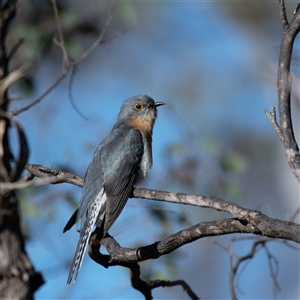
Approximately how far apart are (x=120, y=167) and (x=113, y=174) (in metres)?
0.14

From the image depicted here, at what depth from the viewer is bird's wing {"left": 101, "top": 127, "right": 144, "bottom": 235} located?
18.1ft

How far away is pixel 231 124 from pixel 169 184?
9566 millimetres

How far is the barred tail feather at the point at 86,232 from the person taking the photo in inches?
182

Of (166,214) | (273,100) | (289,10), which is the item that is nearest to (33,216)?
(166,214)

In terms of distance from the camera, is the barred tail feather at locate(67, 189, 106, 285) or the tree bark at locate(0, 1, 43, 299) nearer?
the tree bark at locate(0, 1, 43, 299)

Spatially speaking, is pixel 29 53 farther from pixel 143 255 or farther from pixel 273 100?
pixel 273 100

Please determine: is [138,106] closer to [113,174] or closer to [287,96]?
[113,174]

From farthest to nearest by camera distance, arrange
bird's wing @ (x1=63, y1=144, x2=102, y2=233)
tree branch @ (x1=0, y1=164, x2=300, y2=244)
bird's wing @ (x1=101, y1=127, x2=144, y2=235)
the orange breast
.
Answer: the orange breast < bird's wing @ (x1=101, y1=127, x2=144, y2=235) < bird's wing @ (x1=63, y1=144, x2=102, y2=233) < tree branch @ (x1=0, y1=164, x2=300, y2=244)

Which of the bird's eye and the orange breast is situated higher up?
the bird's eye

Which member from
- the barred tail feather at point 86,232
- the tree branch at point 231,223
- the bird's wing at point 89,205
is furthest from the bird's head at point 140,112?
the tree branch at point 231,223

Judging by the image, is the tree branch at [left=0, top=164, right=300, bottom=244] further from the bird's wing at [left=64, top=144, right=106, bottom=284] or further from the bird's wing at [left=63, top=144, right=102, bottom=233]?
the bird's wing at [left=63, top=144, right=102, bottom=233]

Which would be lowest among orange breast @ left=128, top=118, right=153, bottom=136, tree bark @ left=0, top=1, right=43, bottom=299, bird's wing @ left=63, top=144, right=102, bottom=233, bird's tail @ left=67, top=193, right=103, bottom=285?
tree bark @ left=0, top=1, right=43, bottom=299

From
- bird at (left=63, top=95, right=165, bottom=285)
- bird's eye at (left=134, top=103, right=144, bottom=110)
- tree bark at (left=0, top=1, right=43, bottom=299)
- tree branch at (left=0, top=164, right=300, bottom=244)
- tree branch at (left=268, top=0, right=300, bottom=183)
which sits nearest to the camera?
tree bark at (left=0, top=1, right=43, bottom=299)

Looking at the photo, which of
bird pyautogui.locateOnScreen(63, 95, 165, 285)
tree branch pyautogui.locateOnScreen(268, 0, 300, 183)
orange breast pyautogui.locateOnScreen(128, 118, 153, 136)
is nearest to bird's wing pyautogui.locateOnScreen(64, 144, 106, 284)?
bird pyautogui.locateOnScreen(63, 95, 165, 285)
